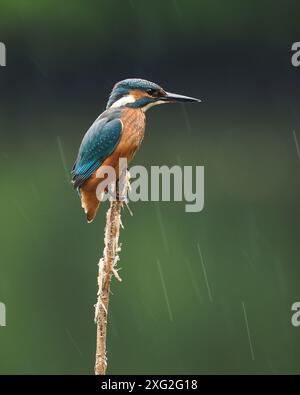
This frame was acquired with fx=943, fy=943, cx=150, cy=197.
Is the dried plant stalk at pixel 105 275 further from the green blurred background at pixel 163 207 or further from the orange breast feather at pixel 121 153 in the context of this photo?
the green blurred background at pixel 163 207

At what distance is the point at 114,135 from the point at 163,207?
16.6 ft

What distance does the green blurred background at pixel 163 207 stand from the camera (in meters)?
7.12

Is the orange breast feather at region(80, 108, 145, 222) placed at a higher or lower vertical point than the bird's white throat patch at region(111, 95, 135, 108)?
lower

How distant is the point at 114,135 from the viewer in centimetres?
314

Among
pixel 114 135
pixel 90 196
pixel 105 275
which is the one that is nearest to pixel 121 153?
pixel 114 135

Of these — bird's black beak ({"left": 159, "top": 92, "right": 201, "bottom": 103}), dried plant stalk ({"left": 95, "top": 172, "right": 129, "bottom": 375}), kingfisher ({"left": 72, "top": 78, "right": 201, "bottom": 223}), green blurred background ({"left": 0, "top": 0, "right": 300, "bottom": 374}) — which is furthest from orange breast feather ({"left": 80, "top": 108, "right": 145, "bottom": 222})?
green blurred background ({"left": 0, "top": 0, "right": 300, "bottom": 374})

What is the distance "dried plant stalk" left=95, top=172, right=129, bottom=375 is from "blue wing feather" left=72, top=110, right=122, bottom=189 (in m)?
0.31

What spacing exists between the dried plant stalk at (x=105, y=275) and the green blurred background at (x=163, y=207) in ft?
12.6

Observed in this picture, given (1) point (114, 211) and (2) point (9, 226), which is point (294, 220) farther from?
(1) point (114, 211)

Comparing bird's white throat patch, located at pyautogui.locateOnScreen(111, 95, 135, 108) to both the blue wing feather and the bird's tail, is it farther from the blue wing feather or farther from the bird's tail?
the bird's tail

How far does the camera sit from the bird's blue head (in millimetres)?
3207

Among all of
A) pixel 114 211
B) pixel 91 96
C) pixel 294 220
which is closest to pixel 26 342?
pixel 294 220

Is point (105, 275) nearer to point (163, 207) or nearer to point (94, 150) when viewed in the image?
point (94, 150)
